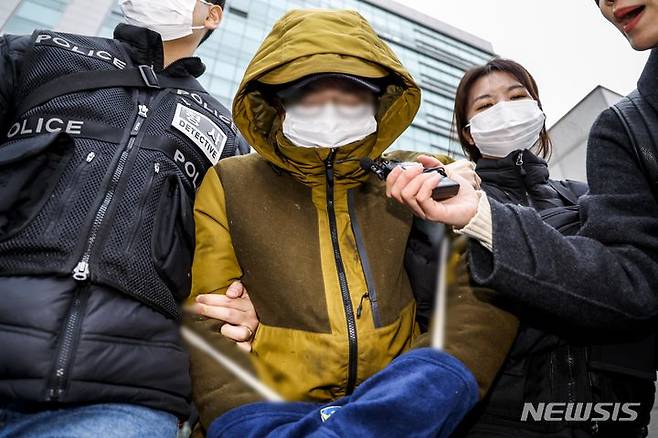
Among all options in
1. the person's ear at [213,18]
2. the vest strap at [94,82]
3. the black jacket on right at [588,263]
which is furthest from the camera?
the person's ear at [213,18]

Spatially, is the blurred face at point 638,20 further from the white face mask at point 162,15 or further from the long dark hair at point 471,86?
the white face mask at point 162,15

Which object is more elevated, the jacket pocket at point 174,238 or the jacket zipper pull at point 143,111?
the jacket zipper pull at point 143,111

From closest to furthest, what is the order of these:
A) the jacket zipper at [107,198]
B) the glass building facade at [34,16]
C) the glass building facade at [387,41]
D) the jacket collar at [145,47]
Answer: the jacket zipper at [107,198]
the jacket collar at [145,47]
the glass building facade at [34,16]
the glass building facade at [387,41]

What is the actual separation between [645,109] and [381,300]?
101 centimetres

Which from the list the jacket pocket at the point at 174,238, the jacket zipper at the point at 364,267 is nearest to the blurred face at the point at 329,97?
the jacket zipper at the point at 364,267

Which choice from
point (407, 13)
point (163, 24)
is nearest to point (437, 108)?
point (407, 13)

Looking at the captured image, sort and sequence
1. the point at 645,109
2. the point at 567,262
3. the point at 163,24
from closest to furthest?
the point at 567,262, the point at 645,109, the point at 163,24

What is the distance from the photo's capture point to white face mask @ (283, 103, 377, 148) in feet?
4.34

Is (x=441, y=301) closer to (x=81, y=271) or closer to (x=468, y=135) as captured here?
(x=81, y=271)

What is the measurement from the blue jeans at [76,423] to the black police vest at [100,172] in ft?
0.95

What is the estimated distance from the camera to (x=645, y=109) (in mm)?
1118

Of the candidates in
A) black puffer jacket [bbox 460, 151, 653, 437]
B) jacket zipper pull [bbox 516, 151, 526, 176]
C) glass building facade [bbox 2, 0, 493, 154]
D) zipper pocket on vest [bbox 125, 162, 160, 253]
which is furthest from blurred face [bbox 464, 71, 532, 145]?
glass building facade [bbox 2, 0, 493, 154]

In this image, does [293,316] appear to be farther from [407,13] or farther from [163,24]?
[407,13]

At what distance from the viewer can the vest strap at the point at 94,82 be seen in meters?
1.22
